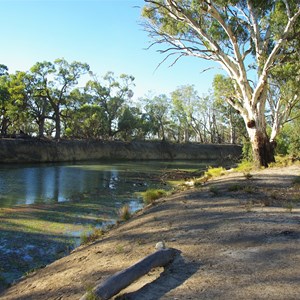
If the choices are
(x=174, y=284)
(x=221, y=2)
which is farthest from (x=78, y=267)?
(x=221, y=2)

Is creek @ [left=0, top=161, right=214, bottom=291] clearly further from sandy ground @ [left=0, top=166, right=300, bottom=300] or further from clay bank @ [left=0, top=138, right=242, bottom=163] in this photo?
clay bank @ [left=0, top=138, right=242, bottom=163]

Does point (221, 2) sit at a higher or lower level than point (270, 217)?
higher

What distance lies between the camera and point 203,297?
13.1 ft

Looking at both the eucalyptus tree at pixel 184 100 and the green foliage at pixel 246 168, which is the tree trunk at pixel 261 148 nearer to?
the green foliage at pixel 246 168

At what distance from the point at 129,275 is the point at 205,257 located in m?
1.49

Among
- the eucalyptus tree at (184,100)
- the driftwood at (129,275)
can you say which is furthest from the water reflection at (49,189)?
the eucalyptus tree at (184,100)

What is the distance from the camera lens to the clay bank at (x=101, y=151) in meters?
42.2

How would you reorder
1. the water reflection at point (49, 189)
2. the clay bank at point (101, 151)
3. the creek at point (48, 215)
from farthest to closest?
the clay bank at point (101, 151)
the water reflection at point (49, 189)
the creek at point (48, 215)

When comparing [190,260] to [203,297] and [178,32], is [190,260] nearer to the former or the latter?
[203,297]

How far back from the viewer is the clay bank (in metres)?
42.2

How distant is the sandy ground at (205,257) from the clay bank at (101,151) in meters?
21.5

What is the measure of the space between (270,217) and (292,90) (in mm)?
17865

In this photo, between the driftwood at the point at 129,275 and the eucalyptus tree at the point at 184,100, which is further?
the eucalyptus tree at the point at 184,100

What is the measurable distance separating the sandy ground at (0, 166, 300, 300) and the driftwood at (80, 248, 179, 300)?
0.40ft
